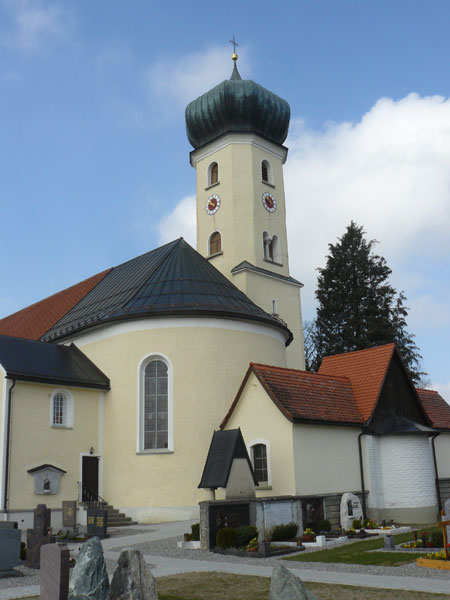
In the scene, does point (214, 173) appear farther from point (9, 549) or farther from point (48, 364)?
point (9, 549)

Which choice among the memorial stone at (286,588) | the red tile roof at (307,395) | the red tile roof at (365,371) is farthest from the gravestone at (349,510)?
the memorial stone at (286,588)

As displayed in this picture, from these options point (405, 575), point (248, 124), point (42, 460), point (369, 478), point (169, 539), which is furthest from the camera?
point (248, 124)

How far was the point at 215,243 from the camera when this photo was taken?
3403 centimetres

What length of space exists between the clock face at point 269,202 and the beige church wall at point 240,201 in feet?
0.75

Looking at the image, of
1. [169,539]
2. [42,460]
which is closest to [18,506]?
[42,460]

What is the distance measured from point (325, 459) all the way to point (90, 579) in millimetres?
12858

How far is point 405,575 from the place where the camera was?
11539 mm

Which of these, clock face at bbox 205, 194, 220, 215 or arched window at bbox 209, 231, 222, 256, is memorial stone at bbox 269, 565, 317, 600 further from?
clock face at bbox 205, 194, 220, 215

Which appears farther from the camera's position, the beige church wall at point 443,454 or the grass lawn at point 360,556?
the beige church wall at point 443,454

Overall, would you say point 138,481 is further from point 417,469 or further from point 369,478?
point 417,469

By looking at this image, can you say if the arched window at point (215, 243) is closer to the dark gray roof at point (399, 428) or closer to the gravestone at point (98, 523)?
the dark gray roof at point (399, 428)

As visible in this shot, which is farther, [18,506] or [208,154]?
[208,154]

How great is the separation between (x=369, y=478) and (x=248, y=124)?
20.0 meters

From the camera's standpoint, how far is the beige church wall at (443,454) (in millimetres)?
25594
